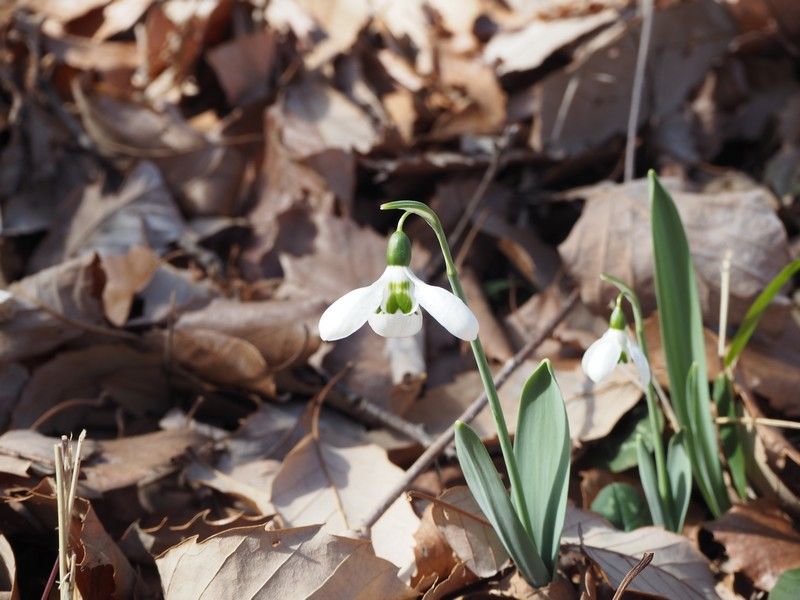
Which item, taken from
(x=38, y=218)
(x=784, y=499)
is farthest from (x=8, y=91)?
(x=784, y=499)

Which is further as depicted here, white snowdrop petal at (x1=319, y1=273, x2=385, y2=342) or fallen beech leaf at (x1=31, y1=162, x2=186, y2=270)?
fallen beech leaf at (x1=31, y1=162, x2=186, y2=270)

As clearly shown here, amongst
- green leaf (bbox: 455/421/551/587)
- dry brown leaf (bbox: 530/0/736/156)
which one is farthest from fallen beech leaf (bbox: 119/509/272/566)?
dry brown leaf (bbox: 530/0/736/156)

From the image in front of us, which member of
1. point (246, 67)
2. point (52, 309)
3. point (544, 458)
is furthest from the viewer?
point (246, 67)

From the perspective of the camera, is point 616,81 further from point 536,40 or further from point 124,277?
point 124,277

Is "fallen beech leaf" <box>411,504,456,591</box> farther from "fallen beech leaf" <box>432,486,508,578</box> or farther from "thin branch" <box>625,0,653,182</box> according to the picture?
"thin branch" <box>625,0,653,182</box>

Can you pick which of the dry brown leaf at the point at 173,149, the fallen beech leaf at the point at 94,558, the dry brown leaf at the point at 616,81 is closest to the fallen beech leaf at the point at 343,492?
the fallen beech leaf at the point at 94,558

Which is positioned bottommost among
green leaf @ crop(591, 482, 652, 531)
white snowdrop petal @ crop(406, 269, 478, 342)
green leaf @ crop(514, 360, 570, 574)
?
green leaf @ crop(591, 482, 652, 531)

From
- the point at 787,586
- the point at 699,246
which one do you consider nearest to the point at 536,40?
the point at 699,246

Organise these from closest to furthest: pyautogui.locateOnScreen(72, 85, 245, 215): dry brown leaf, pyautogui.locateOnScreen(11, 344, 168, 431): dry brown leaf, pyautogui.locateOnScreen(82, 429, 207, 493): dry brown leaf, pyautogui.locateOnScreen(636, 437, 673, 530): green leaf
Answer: pyautogui.locateOnScreen(636, 437, 673, 530): green leaf
pyautogui.locateOnScreen(82, 429, 207, 493): dry brown leaf
pyautogui.locateOnScreen(11, 344, 168, 431): dry brown leaf
pyautogui.locateOnScreen(72, 85, 245, 215): dry brown leaf
